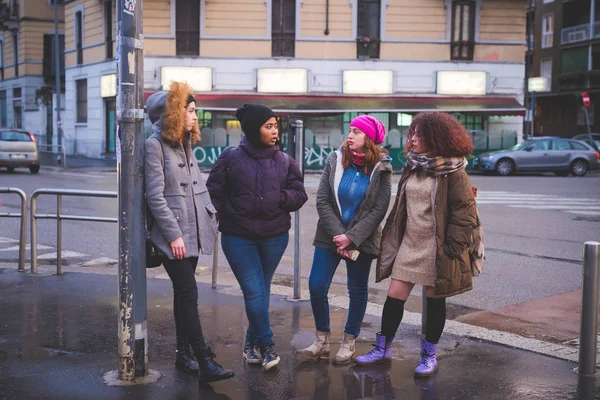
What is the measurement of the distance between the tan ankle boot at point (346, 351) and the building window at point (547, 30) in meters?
51.7

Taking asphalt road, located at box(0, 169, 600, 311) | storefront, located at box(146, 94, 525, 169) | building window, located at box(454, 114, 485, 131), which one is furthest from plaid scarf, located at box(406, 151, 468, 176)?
building window, located at box(454, 114, 485, 131)

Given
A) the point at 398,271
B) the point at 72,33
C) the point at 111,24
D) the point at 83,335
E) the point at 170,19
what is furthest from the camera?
the point at 72,33

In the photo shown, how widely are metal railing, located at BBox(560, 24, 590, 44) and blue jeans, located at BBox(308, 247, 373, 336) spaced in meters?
48.5

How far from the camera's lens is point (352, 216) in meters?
5.66

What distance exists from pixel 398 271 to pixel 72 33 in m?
36.3

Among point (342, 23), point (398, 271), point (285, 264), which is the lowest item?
point (285, 264)

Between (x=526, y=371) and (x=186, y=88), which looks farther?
(x=526, y=371)

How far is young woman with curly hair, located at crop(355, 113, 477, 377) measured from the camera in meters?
5.23

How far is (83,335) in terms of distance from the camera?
6.27 m

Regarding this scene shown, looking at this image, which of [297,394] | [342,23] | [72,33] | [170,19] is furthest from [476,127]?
[297,394]

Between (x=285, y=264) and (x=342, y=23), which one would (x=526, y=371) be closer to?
(x=285, y=264)

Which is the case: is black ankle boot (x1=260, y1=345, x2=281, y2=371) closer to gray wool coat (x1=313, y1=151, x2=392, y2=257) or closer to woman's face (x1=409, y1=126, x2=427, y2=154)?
gray wool coat (x1=313, y1=151, x2=392, y2=257)

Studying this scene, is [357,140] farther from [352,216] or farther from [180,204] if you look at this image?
[180,204]

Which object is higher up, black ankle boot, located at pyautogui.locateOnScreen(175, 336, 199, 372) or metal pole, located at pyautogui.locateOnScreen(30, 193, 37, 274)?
metal pole, located at pyautogui.locateOnScreen(30, 193, 37, 274)
